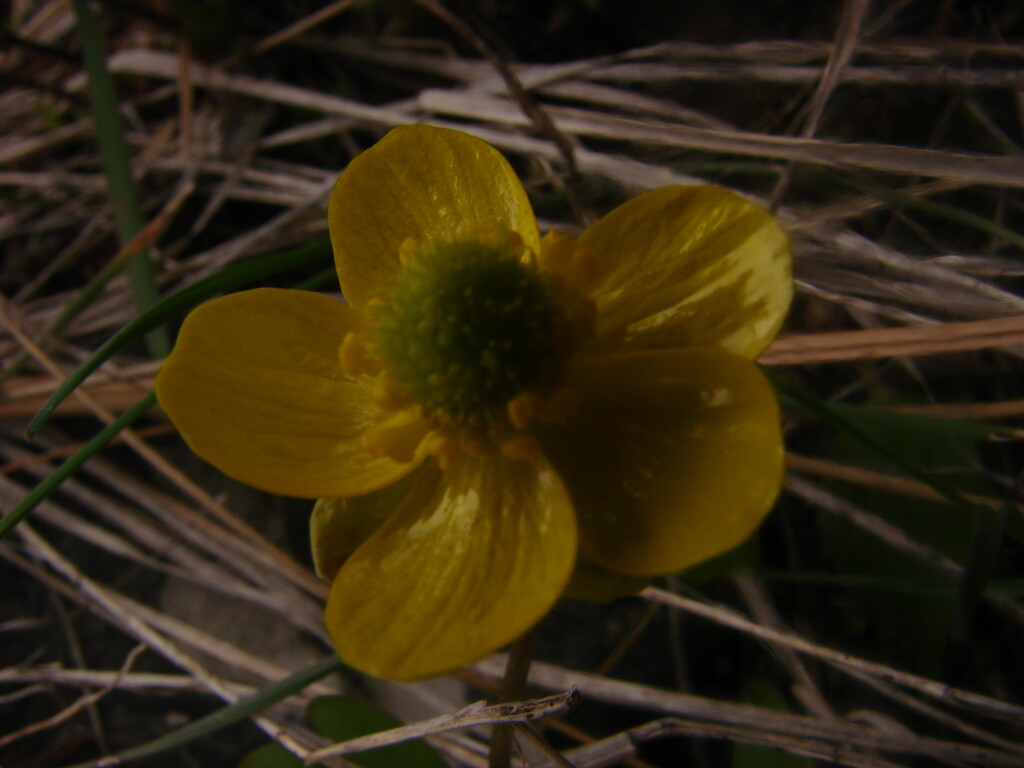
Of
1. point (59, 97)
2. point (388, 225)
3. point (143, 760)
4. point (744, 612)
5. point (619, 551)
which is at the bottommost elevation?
point (744, 612)

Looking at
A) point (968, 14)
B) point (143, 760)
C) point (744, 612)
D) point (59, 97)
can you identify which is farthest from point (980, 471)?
point (59, 97)

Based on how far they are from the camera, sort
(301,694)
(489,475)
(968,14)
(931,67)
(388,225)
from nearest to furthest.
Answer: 1. (489,475)
2. (388,225)
3. (301,694)
4. (931,67)
5. (968,14)

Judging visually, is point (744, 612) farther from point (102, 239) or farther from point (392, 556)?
point (102, 239)

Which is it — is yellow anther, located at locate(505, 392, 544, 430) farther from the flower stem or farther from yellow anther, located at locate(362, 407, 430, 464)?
the flower stem

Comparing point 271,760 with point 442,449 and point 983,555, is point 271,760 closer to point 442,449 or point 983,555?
point 442,449

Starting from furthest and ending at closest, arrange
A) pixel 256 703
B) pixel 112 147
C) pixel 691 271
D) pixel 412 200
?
pixel 112 147, pixel 256 703, pixel 412 200, pixel 691 271

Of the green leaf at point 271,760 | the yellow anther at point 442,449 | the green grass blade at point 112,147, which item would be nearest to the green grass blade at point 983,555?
the yellow anther at point 442,449

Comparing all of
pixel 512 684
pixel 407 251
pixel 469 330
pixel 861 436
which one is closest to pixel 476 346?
pixel 469 330

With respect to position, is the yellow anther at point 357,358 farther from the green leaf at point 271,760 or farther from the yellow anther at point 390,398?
the green leaf at point 271,760
